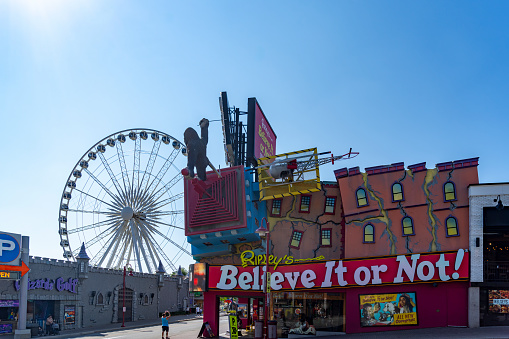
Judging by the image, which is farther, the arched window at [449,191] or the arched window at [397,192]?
the arched window at [397,192]

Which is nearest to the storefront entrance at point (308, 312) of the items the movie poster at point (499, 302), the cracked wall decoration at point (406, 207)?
the cracked wall decoration at point (406, 207)

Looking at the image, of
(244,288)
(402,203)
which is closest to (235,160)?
(244,288)

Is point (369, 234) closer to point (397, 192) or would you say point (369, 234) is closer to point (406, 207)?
point (406, 207)

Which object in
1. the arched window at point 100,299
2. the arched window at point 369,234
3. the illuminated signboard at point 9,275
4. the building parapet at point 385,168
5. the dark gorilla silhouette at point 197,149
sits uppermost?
the dark gorilla silhouette at point 197,149

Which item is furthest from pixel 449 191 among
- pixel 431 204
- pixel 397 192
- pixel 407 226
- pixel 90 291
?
pixel 90 291

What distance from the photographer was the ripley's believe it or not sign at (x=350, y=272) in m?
28.6

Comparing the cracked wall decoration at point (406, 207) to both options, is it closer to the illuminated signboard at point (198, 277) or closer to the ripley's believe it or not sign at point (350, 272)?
the ripley's believe it or not sign at point (350, 272)

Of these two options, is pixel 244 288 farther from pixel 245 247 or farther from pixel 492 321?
pixel 492 321

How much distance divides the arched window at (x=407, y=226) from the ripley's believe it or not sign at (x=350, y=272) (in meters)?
2.21

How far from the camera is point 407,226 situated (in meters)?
31.3

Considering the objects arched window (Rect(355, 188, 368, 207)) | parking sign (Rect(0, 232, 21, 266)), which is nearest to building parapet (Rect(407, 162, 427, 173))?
arched window (Rect(355, 188, 368, 207))

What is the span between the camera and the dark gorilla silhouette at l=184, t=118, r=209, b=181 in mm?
Answer: 33000

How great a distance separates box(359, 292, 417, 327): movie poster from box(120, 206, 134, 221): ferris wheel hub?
31.4 m

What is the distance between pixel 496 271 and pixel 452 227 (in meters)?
3.29
